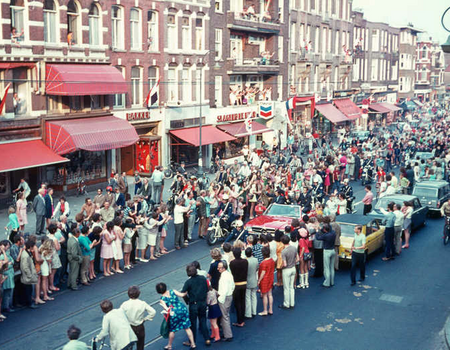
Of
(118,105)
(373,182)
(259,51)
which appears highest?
(259,51)

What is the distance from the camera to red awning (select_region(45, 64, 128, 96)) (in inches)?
1053

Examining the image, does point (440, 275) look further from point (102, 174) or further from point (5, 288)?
point (102, 174)

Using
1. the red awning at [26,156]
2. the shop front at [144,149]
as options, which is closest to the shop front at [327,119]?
the shop front at [144,149]

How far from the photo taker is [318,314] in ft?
44.3

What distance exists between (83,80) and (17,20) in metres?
3.95

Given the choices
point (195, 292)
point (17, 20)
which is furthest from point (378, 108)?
point (195, 292)

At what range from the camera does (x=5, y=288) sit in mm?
13148

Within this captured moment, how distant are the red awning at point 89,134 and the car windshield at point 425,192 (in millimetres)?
14396

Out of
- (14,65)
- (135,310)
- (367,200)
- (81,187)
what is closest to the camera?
(135,310)

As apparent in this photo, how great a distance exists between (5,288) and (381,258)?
440 inches

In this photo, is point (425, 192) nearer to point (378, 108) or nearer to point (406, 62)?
point (378, 108)

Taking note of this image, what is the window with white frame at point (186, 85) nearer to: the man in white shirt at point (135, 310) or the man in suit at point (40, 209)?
the man in suit at point (40, 209)

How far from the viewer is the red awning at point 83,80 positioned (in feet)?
87.8

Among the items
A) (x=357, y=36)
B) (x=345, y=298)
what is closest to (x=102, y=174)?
(x=345, y=298)
